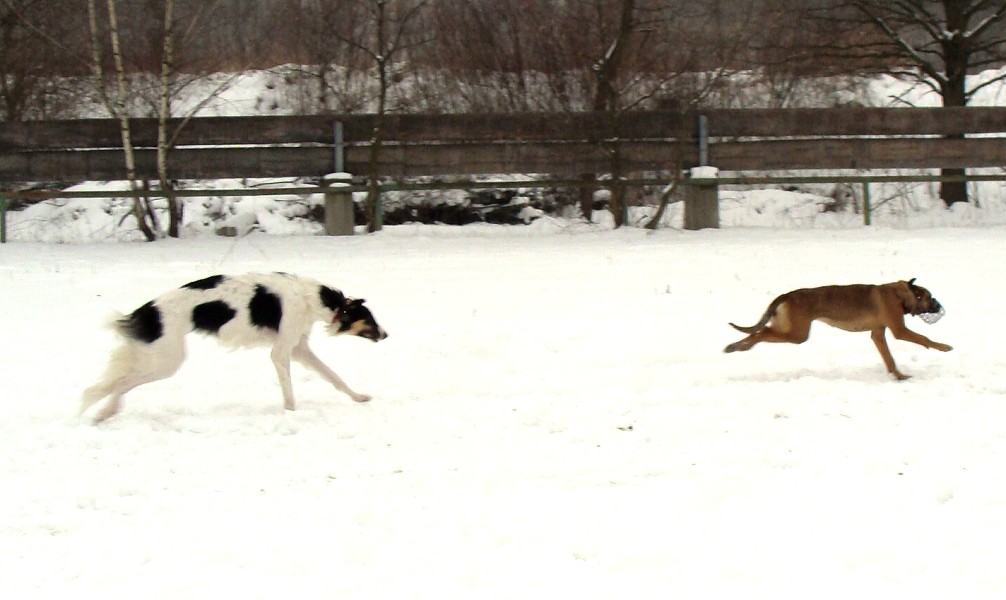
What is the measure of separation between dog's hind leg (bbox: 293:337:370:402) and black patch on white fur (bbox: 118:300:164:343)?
3.57ft

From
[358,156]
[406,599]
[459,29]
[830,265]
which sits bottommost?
[406,599]

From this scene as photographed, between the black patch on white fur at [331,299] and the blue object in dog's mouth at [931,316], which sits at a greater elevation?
the black patch on white fur at [331,299]

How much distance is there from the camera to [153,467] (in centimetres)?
581

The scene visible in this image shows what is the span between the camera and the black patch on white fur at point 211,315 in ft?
23.2

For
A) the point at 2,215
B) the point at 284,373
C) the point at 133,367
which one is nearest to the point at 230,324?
the point at 284,373

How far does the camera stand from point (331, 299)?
764 centimetres

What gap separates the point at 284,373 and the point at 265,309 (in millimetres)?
483

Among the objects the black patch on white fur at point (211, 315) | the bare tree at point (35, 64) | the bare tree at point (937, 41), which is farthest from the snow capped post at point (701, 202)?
the bare tree at point (35, 64)

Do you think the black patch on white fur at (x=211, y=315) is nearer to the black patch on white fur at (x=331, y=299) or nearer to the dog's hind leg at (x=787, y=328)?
the black patch on white fur at (x=331, y=299)

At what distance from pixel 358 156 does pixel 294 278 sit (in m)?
9.76

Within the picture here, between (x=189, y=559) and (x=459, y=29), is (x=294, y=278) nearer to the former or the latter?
(x=189, y=559)

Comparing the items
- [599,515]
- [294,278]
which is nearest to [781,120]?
[294,278]

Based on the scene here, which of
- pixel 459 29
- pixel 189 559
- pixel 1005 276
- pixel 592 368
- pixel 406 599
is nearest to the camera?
pixel 406 599

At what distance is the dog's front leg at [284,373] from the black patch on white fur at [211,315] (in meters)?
0.44
